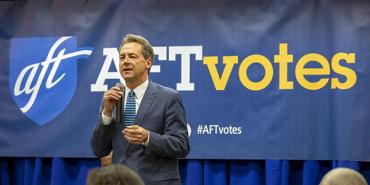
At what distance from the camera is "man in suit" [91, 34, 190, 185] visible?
271 cm

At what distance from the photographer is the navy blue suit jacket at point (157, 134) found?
2.71m

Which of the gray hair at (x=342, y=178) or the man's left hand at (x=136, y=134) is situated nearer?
the gray hair at (x=342, y=178)

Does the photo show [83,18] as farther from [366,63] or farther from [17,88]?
[366,63]

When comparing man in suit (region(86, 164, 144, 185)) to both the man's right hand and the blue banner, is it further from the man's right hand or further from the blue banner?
the blue banner

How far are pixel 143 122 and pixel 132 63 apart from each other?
0.90ft

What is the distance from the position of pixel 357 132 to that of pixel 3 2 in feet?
9.49

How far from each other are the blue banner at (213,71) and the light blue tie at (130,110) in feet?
5.23

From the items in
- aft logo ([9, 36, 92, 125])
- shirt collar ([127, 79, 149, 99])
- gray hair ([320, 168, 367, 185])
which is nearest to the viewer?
gray hair ([320, 168, 367, 185])

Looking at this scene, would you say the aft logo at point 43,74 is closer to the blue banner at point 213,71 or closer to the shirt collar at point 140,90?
the blue banner at point 213,71

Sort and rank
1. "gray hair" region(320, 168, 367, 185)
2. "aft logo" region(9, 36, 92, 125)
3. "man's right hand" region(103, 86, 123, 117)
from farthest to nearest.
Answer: "aft logo" region(9, 36, 92, 125) → "man's right hand" region(103, 86, 123, 117) → "gray hair" region(320, 168, 367, 185)

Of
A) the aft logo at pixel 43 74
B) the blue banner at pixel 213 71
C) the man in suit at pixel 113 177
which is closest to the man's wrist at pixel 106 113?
the man in suit at pixel 113 177

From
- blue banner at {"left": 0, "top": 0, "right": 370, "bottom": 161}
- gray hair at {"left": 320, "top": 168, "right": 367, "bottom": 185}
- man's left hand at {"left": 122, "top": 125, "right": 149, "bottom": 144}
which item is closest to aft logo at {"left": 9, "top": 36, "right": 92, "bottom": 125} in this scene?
blue banner at {"left": 0, "top": 0, "right": 370, "bottom": 161}

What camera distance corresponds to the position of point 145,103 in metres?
2.78

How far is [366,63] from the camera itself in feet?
13.5
